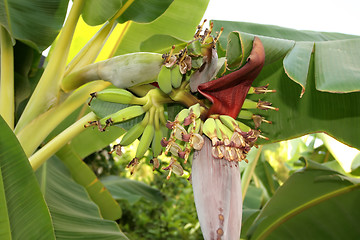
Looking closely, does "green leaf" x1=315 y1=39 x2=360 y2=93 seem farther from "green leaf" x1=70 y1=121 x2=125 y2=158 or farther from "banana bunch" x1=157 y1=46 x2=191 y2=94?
"green leaf" x1=70 y1=121 x2=125 y2=158

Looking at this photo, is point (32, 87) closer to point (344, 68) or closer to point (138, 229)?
point (344, 68)

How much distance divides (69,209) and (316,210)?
2.47 feet

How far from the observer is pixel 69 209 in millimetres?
943

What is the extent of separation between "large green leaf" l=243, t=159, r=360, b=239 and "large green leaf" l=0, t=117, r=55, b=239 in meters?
0.79

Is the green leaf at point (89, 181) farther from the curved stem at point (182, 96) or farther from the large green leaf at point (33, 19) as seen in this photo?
the curved stem at point (182, 96)

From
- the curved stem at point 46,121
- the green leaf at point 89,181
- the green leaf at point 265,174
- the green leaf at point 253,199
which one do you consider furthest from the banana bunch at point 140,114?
the green leaf at point 265,174

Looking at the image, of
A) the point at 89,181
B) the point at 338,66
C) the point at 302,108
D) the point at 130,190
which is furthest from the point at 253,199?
the point at 338,66

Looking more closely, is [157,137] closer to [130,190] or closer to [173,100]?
[173,100]

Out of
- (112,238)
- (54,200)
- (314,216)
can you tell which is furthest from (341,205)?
(54,200)

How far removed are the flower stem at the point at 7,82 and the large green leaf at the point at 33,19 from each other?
0.07 m

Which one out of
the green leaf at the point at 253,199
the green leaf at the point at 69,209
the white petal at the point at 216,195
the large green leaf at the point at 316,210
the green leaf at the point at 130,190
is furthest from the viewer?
the green leaf at the point at 253,199

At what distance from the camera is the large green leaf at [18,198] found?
0.57m

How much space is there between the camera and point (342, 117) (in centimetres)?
83

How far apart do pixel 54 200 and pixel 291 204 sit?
2.39 ft
